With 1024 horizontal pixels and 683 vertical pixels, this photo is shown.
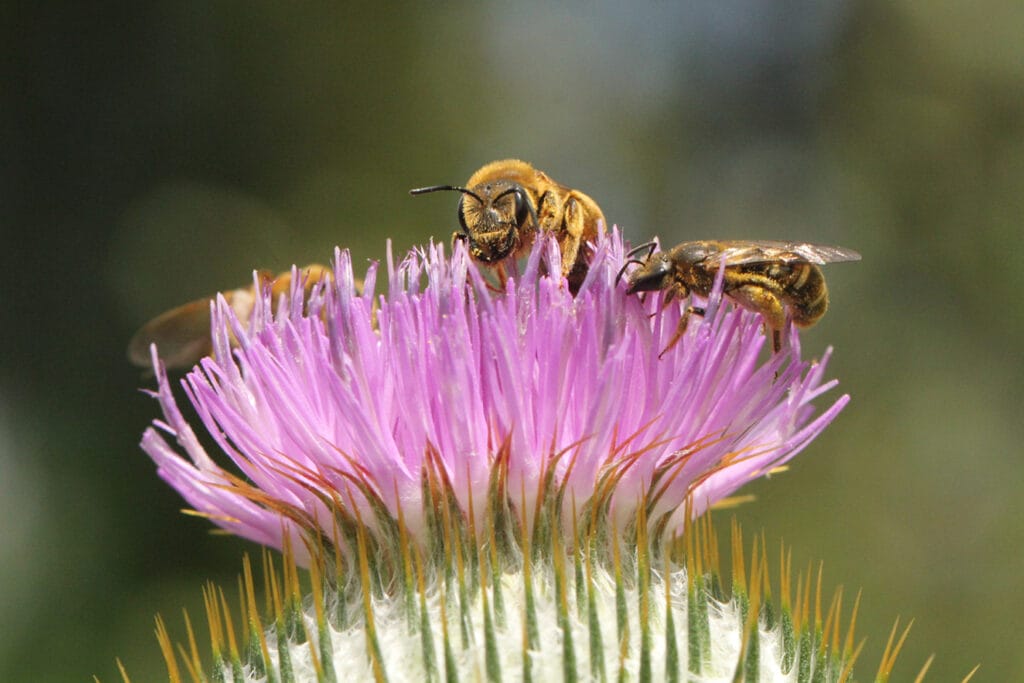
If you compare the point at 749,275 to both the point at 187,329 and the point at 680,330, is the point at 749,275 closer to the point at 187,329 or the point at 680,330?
the point at 680,330

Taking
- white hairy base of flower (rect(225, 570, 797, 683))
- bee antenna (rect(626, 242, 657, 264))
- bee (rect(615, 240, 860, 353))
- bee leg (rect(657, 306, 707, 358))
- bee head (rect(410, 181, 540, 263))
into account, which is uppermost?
bee head (rect(410, 181, 540, 263))

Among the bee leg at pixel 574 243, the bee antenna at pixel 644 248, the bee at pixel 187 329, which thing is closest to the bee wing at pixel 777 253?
the bee antenna at pixel 644 248

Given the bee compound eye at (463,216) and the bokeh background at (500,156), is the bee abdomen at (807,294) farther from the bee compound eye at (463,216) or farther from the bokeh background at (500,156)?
the bokeh background at (500,156)

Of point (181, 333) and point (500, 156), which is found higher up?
point (500, 156)

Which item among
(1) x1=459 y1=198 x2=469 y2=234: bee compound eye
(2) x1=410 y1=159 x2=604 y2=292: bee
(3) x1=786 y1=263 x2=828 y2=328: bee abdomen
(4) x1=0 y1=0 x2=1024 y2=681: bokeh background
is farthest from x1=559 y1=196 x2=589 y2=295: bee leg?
(4) x1=0 y1=0 x2=1024 y2=681: bokeh background

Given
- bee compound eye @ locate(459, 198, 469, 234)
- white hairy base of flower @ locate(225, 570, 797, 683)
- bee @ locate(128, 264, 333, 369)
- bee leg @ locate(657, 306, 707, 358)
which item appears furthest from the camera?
bee @ locate(128, 264, 333, 369)

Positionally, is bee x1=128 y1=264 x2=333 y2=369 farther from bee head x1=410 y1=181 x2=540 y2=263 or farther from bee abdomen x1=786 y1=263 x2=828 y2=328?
bee abdomen x1=786 y1=263 x2=828 y2=328

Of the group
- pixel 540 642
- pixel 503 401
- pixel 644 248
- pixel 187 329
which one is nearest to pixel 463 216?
pixel 644 248
